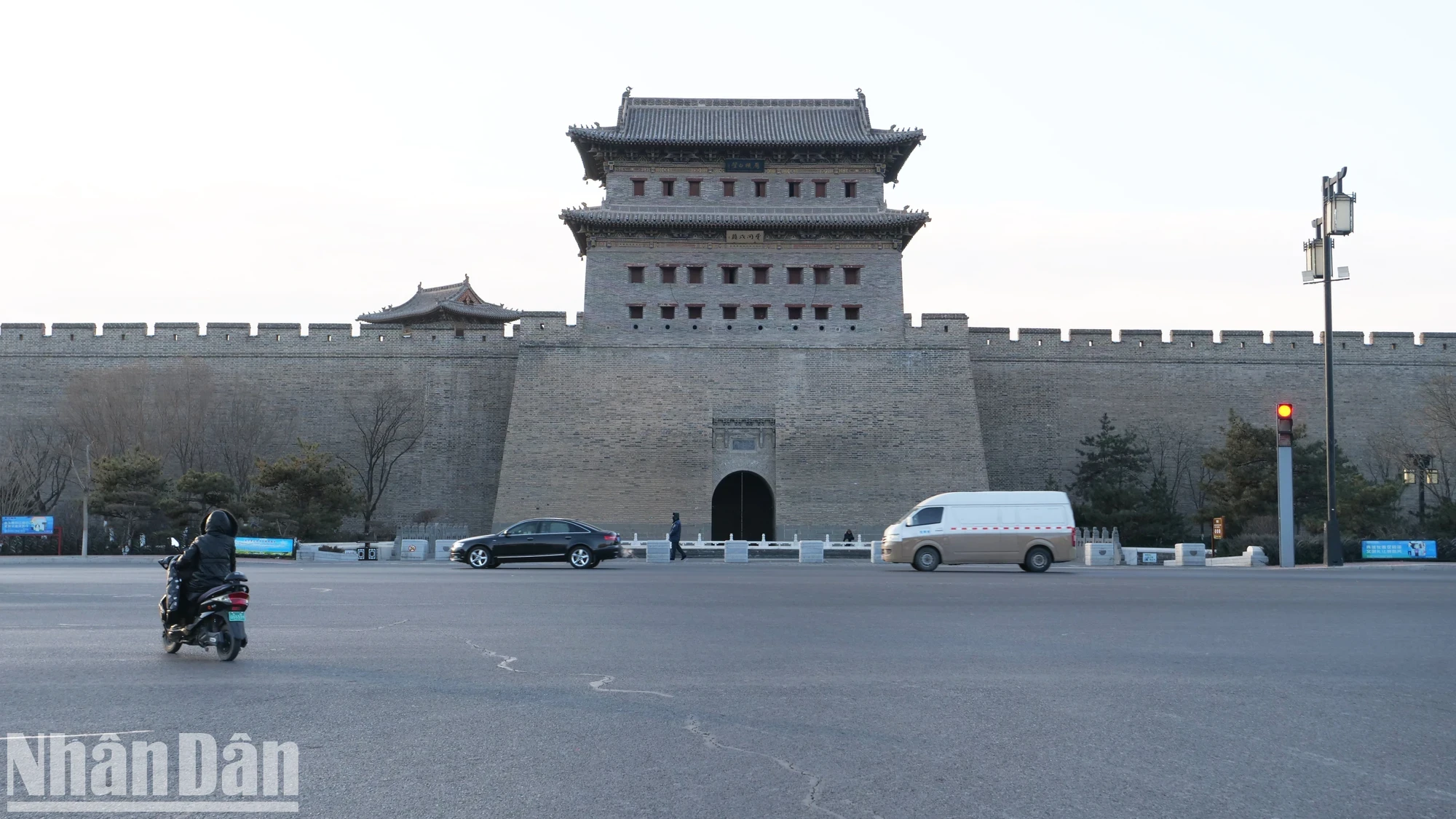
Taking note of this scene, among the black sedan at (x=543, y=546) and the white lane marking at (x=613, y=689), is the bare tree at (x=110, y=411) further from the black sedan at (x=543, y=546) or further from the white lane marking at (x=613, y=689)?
the white lane marking at (x=613, y=689)

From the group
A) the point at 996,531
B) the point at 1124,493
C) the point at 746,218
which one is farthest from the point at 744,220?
the point at 996,531

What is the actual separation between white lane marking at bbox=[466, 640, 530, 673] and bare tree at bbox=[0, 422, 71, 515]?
33.8 m

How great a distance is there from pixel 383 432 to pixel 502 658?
1340 inches

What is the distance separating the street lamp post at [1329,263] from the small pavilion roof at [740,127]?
18.4 meters

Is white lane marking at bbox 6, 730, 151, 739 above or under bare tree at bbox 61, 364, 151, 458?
under

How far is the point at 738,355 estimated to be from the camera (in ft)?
133

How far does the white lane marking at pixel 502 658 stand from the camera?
8.27 metres

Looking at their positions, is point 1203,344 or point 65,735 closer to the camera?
point 65,735

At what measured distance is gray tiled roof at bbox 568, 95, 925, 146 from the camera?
40.3 meters

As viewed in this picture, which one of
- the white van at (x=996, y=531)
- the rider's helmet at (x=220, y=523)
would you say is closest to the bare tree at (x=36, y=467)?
the white van at (x=996, y=531)

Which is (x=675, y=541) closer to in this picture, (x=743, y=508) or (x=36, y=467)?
(x=743, y=508)

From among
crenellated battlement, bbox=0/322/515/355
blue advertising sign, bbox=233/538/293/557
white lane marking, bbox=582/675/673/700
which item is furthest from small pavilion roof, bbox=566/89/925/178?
white lane marking, bbox=582/675/673/700

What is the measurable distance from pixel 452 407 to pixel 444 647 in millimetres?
33507

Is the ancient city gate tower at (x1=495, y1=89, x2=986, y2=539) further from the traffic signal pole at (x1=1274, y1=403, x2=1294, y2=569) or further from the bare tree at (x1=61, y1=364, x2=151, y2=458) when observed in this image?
the traffic signal pole at (x1=1274, y1=403, x2=1294, y2=569)
